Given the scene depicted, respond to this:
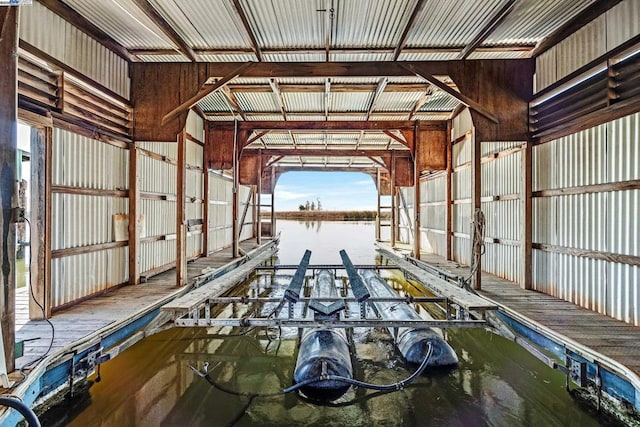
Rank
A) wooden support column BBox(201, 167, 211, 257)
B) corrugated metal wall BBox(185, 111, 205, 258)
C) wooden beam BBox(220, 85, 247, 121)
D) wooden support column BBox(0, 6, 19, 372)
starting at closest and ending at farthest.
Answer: wooden support column BBox(0, 6, 19, 372) < wooden beam BBox(220, 85, 247, 121) < corrugated metal wall BBox(185, 111, 205, 258) < wooden support column BBox(201, 167, 211, 257)

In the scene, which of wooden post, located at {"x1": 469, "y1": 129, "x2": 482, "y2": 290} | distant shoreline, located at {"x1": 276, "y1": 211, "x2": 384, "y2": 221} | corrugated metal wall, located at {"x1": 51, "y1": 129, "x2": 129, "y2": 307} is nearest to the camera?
corrugated metal wall, located at {"x1": 51, "y1": 129, "x2": 129, "y2": 307}

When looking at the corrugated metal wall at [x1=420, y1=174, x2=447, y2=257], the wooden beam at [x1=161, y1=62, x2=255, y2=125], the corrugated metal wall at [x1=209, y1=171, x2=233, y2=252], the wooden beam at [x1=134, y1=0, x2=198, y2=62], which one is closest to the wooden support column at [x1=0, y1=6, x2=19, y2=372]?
the wooden beam at [x1=134, y1=0, x2=198, y2=62]

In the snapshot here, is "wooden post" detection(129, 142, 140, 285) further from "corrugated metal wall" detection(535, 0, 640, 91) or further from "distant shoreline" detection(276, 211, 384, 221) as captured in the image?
"distant shoreline" detection(276, 211, 384, 221)

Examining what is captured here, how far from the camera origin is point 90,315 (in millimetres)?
3811

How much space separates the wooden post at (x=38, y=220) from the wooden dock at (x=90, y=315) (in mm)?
245

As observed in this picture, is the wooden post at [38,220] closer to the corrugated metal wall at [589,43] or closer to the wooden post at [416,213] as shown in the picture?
the corrugated metal wall at [589,43]

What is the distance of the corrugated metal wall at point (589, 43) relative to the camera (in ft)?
11.7

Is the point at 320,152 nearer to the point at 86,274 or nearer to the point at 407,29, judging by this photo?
the point at 407,29

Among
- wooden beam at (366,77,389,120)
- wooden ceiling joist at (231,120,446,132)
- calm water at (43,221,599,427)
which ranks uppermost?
wooden beam at (366,77,389,120)

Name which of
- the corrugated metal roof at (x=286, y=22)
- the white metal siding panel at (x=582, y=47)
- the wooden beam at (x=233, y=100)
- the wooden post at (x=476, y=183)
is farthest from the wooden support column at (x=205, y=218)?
the white metal siding panel at (x=582, y=47)

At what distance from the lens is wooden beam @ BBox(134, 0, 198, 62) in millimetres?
3848

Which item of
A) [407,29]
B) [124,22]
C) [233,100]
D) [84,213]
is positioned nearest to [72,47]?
[124,22]

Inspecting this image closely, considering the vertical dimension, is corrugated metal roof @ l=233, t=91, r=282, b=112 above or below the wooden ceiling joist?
above

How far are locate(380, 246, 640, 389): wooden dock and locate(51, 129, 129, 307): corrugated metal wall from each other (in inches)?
211
